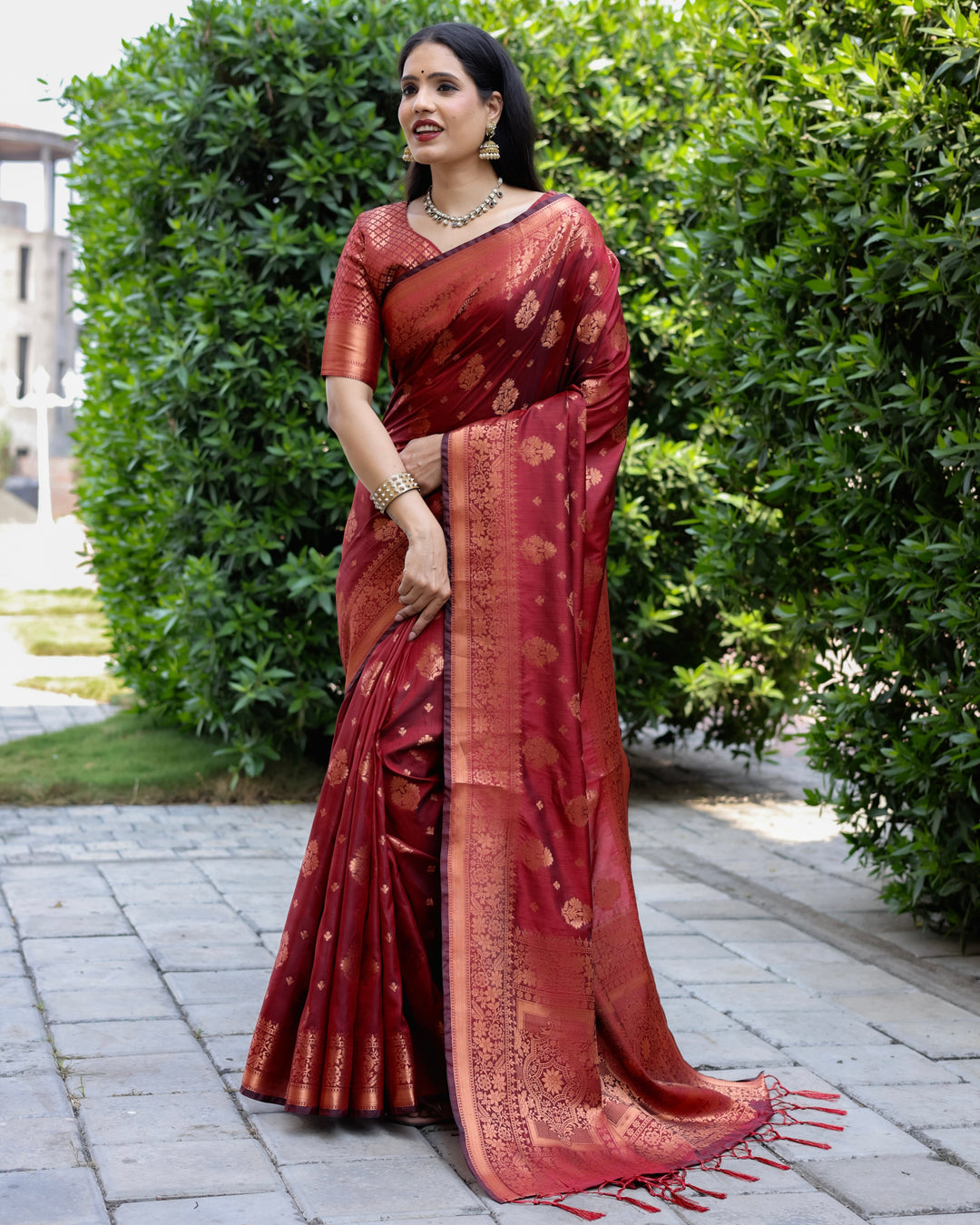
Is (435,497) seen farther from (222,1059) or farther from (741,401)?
(741,401)

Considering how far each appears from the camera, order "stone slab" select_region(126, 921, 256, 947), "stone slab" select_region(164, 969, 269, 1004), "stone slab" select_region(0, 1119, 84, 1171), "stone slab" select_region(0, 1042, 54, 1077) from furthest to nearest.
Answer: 1. "stone slab" select_region(126, 921, 256, 947)
2. "stone slab" select_region(164, 969, 269, 1004)
3. "stone slab" select_region(0, 1042, 54, 1077)
4. "stone slab" select_region(0, 1119, 84, 1171)

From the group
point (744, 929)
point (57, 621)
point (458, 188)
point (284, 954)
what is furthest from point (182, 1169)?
point (57, 621)

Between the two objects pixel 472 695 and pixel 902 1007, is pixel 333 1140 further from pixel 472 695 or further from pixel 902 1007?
pixel 902 1007

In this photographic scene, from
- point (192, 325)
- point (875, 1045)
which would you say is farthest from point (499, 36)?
point (875, 1045)

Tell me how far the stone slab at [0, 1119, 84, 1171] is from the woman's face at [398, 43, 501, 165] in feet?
6.89

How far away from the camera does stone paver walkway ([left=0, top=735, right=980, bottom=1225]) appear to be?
9.05 feet

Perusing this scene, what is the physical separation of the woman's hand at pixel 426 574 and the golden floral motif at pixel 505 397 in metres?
0.27

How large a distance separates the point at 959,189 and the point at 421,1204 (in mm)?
2936

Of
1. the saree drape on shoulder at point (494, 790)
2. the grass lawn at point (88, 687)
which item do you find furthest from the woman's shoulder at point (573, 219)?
the grass lawn at point (88, 687)

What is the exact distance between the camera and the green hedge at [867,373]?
4.04m

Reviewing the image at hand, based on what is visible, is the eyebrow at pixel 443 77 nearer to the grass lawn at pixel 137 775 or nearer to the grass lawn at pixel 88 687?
Answer: the grass lawn at pixel 137 775

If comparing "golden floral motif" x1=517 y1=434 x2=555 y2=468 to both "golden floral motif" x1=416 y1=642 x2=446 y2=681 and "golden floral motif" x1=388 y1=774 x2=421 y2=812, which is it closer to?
"golden floral motif" x1=416 y1=642 x2=446 y2=681

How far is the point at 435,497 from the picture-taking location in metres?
3.16

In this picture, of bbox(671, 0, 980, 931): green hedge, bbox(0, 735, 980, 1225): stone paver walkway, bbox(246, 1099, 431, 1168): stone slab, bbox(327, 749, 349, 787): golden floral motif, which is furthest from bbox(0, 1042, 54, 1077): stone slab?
bbox(671, 0, 980, 931): green hedge
